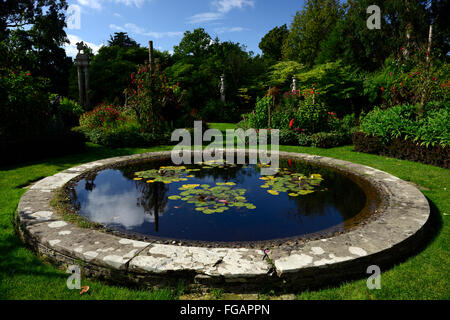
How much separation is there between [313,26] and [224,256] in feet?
86.2

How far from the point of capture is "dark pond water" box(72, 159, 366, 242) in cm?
310

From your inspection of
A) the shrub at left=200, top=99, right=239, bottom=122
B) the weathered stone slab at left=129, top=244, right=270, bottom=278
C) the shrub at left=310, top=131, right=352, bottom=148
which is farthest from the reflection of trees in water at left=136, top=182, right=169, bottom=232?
the shrub at left=200, top=99, right=239, bottom=122

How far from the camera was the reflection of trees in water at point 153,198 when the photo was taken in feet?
11.8

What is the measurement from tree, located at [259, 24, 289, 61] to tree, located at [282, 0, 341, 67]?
248 inches

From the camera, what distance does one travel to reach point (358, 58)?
2005cm

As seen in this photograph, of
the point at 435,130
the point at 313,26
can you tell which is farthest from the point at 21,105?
the point at 313,26

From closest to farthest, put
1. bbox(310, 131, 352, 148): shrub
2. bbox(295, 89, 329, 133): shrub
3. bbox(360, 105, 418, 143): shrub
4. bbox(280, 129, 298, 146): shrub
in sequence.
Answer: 1. bbox(360, 105, 418, 143): shrub
2. bbox(310, 131, 352, 148): shrub
3. bbox(280, 129, 298, 146): shrub
4. bbox(295, 89, 329, 133): shrub

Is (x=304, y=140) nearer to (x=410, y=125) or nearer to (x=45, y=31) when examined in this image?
(x=410, y=125)

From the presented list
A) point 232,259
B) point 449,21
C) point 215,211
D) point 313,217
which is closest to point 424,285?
point 313,217

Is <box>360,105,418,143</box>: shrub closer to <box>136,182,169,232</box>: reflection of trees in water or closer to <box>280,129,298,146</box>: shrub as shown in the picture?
<box>280,129,298,146</box>: shrub

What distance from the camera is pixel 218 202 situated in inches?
152

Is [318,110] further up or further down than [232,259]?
further up
